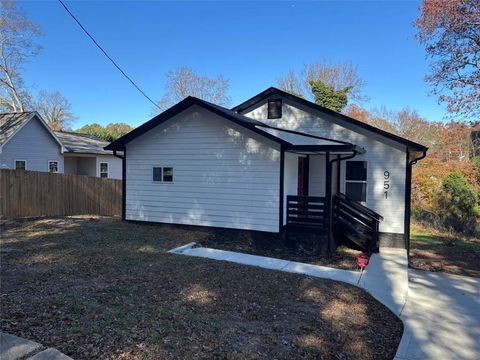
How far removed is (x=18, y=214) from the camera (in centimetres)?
1295

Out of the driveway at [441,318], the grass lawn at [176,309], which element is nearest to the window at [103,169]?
the grass lawn at [176,309]

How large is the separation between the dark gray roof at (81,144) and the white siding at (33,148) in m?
0.94

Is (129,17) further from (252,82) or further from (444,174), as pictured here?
(444,174)

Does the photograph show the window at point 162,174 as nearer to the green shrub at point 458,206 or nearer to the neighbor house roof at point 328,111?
the neighbor house roof at point 328,111

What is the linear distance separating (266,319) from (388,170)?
26.9 feet

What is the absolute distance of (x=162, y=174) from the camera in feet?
38.1

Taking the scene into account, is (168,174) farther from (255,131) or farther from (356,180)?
(356,180)

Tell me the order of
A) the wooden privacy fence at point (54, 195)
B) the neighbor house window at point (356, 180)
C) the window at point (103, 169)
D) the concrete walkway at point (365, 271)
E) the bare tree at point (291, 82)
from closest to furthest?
the concrete walkway at point (365, 271) < the neighbor house window at point (356, 180) < the wooden privacy fence at point (54, 195) < the window at point (103, 169) < the bare tree at point (291, 82)

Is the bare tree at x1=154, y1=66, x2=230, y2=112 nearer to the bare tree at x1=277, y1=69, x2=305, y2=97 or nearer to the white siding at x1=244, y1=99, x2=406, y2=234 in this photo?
the bare tree at x1=277, y1=69, x2=305, y2=97

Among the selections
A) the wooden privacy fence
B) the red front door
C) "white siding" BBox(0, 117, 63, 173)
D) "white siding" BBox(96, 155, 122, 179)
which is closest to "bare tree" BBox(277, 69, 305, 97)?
"white siding" BBox(96, 155, 122, 179)

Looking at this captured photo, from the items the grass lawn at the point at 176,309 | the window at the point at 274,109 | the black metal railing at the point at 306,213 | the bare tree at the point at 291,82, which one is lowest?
the grass lawn at the point at 176,309

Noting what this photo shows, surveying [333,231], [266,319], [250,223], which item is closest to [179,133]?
[250,223]

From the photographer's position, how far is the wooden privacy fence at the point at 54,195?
504 inches

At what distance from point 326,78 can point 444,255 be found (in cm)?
2768
